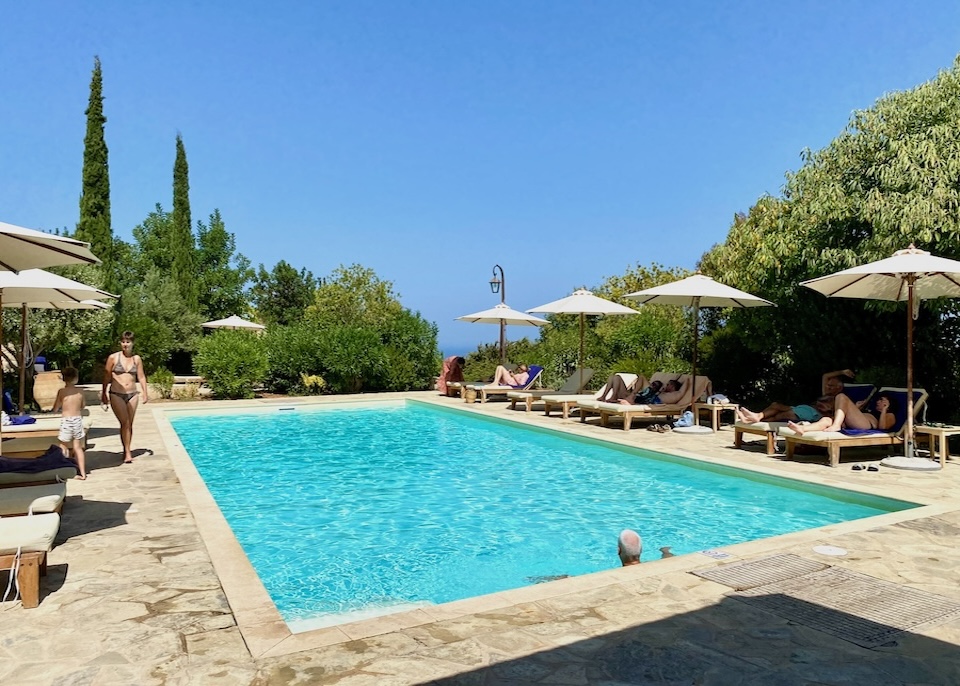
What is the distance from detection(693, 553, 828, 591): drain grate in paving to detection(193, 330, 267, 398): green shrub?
16.1 metres

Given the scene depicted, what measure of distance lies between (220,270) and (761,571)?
41.7 metres

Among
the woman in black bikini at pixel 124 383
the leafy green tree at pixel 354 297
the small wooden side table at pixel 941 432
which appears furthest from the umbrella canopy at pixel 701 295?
the leafy green tree at pixel 354 297

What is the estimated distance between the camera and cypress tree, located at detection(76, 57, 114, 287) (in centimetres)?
2512

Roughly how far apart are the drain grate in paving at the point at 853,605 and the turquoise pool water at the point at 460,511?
1860 mm

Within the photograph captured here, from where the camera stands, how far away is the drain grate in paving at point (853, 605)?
3576mm

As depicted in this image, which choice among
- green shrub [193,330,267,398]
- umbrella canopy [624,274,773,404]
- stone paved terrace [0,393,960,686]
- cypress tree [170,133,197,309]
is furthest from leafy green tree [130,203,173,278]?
stone paved terrace [0,393,960,686]

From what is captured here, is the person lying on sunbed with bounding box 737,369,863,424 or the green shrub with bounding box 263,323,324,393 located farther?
the green shrub with bounding box 263,323,324,393

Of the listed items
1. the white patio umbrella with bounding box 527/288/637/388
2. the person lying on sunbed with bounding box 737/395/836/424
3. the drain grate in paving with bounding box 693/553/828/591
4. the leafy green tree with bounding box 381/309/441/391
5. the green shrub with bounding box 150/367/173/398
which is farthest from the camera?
the leafy green tree with bounding box 381/309/441/391

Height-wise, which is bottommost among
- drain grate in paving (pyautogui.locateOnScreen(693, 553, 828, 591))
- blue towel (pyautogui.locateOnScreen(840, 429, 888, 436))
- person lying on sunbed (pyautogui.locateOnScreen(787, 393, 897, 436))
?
drain grate in paving (pyautogui.locateOnScreen(693, 553, 828, 591))

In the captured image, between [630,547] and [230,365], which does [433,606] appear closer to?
[630,547]

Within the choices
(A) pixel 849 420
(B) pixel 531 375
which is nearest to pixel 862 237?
(A) pixel 849 420

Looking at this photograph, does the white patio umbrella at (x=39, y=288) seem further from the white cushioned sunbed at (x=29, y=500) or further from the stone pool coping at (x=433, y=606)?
the white cushioned sunbed at (x=29, y=500)

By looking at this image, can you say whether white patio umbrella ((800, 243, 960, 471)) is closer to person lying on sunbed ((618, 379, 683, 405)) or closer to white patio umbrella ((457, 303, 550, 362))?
person lying on sunbed ((618, 379, 683, 405))

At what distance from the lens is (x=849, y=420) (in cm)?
898
